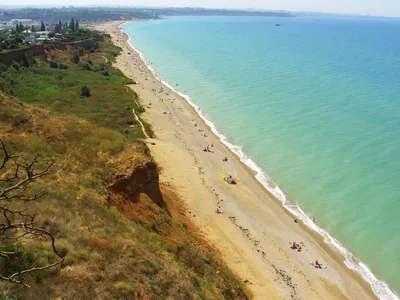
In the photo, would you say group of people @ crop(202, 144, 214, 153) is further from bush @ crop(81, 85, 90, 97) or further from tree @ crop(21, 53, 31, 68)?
tree @ crop(21, 53, 31, 68)

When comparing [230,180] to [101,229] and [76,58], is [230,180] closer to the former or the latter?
[101,229]

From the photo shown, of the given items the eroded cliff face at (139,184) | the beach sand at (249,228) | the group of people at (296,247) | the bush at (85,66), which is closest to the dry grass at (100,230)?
the eroded cliff face at (139,184)

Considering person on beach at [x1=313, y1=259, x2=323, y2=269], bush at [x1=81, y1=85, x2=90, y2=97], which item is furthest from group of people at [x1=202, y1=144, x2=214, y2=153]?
bush at [x1=81, y1=85, x2=90, y2=97]

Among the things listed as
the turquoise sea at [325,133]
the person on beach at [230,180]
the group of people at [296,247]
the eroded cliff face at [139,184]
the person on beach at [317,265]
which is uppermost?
the eroded cliff face at [139,184]

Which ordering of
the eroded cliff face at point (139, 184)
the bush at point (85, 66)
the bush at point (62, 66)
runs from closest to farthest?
1. the eroded cliff face at point (139, 184)
2. the bush at point (62, 66)
3. the bush at point (85, 66)

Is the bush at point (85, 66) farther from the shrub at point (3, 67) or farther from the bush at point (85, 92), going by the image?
the bush at point (85, 92)

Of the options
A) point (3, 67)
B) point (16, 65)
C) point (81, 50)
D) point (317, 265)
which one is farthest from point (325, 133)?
point (81, 50)

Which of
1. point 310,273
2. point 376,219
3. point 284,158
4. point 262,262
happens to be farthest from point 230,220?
point 284,158
